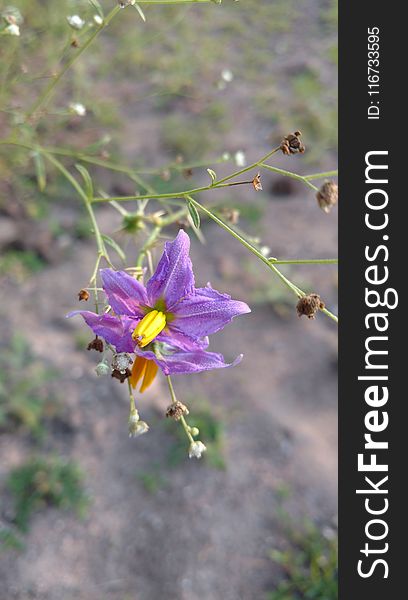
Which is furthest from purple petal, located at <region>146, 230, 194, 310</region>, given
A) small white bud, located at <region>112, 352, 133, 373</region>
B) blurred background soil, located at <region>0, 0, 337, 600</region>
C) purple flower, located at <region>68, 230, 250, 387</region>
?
blurred background soil, located at <region>0, 0, 337, 600</region>

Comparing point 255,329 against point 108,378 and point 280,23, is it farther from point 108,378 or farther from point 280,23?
point 280,23

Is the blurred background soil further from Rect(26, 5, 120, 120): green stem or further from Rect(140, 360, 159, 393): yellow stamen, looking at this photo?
Rect(140, 360, 159, 393): yellow stamen

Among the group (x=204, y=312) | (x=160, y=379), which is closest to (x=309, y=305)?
(x=204, y=312)

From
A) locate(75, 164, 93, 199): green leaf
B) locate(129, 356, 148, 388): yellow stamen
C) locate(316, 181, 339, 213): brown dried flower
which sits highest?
locate(75, 164, 93, 199): green leaf

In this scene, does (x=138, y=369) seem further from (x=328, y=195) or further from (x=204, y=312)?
(x=328, y=195)

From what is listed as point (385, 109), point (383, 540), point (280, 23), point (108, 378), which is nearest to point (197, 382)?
point (108, 378)

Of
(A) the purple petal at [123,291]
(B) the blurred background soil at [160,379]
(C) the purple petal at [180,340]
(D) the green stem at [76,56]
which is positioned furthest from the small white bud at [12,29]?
(C) the purple petal at [180,340]

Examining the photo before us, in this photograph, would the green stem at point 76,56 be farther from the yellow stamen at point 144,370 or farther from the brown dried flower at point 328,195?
the yellow stamen at point 144,370
